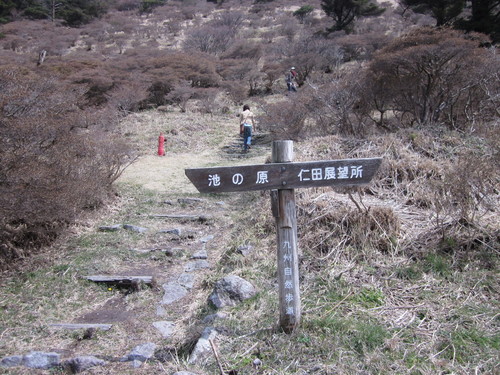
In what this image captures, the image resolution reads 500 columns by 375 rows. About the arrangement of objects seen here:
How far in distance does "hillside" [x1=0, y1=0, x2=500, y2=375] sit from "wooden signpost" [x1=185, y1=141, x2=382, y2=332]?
33 cm

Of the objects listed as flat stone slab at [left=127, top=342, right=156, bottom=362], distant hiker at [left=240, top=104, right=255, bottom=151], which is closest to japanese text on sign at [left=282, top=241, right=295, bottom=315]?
flat stone slab at [left=127, top=342, right=156, bottom=362]

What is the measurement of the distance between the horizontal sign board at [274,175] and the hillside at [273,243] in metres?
1.09

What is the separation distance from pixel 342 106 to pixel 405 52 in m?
1.70

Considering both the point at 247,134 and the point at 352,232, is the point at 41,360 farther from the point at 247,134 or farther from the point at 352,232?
the point at 247,134

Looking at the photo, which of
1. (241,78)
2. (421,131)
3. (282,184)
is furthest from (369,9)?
(282,184)

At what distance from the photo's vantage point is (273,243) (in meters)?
5.25

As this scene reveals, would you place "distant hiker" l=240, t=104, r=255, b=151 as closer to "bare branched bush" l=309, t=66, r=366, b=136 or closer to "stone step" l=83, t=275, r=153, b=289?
"bare branched bush" l=309, t=66, r=366, b=136

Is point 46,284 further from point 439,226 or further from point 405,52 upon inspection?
point 405,52

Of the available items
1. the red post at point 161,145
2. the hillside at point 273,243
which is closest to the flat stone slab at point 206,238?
the hillside at point 273,243

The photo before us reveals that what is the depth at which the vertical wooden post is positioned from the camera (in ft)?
10.7

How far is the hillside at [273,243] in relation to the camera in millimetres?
3307

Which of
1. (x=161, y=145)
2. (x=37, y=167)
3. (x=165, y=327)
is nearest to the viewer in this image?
(x=165, y=327)

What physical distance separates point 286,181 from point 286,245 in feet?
1.54

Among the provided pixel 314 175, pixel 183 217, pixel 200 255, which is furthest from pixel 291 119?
pixel 314 175
